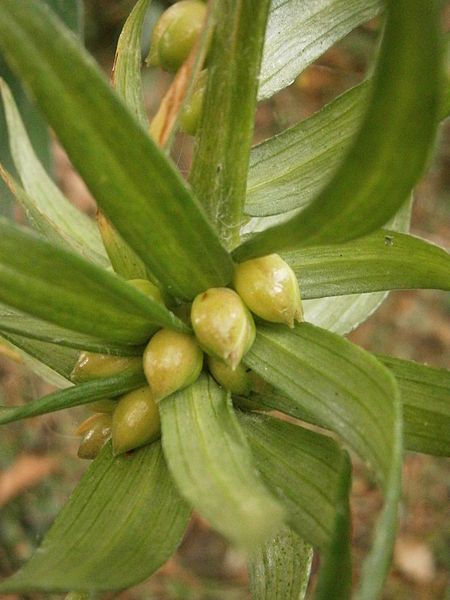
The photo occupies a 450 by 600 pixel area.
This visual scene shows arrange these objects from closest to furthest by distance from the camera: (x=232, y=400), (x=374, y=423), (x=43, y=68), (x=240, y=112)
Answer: (x=43, y=68), (x=374, y=423), (x=240, y=112), (x=232, y=400)

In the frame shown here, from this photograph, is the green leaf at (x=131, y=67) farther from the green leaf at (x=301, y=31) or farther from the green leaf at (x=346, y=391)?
the green leaf at (x=346, y=391)

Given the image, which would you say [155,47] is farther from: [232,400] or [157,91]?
[157,91]

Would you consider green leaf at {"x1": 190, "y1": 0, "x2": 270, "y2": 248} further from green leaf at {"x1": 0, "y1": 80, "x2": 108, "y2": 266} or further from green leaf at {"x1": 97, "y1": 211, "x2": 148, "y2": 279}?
green leaf at {"x1": 0, "y1": 80, "x2": 108, "y2": 266}

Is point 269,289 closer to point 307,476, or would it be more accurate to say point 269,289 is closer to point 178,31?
point 307,476

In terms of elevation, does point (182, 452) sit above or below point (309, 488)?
above

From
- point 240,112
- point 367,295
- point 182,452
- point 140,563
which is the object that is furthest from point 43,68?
point 367,295
